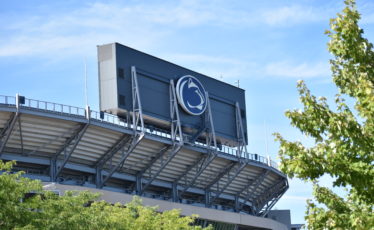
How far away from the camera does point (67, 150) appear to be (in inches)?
2643

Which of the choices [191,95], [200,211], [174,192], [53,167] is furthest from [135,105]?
[200,211]

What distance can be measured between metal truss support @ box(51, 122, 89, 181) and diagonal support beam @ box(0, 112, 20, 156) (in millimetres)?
6353

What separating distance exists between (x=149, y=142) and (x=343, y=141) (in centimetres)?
5123

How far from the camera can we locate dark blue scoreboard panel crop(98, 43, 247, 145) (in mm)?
70500

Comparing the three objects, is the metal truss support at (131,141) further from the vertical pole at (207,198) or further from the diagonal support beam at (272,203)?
the diagonal support beam at (272,203)

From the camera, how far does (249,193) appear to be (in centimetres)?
9256

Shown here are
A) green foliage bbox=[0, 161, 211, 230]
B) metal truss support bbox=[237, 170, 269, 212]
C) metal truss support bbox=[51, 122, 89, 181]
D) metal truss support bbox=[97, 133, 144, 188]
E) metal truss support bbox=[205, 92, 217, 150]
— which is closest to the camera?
green foliage bbox=[0, 161, 211, 230]

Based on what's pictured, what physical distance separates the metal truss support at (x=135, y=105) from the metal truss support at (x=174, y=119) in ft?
12.5

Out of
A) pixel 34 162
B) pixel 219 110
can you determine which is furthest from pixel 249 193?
pixel 34 162

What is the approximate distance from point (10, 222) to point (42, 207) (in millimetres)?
3136

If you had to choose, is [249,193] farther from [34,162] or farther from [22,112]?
[22,112]

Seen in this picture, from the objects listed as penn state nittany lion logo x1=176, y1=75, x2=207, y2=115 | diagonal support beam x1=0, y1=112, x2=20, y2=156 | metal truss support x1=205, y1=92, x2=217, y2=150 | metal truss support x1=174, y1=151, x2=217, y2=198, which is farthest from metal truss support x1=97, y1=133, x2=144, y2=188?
diagonal support beam x1=0, y1=112, x2=20, y2=156

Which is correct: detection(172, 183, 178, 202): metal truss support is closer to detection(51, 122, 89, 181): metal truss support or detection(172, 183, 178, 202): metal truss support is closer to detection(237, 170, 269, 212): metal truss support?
detection(237, 170, 269, 212): metal truss support

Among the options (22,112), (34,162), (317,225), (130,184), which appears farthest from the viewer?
(130,184)
